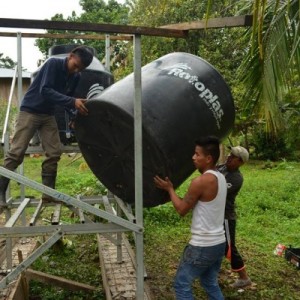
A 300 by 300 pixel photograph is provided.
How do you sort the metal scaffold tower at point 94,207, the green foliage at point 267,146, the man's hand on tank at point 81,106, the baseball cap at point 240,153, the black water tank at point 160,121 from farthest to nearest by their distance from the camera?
the green foliage at point 267,146 < the baseball cap at point 240,153 < the man's hand on tank at point 81,106 < the black water tank at point 160,121 < the metal scaffold tower at point 94,207

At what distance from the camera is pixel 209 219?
341cm

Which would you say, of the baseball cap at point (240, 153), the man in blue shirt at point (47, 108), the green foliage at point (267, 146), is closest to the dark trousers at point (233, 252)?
the baseball cap at point (240, 153)

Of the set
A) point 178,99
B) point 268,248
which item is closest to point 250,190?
point 268,248

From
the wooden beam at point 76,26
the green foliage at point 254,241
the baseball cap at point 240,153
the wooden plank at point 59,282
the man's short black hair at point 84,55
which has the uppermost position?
the wooden beam at point 76,26

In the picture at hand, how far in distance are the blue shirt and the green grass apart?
1.82 metres

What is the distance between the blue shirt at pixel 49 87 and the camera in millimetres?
4095

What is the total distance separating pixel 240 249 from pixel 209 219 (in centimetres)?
318

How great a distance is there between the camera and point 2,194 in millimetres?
4375

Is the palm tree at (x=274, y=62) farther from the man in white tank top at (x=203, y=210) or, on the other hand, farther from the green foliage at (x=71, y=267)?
the green foliage at (x=71, y=267)

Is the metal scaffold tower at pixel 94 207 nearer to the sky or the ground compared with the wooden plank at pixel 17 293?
nearer to the sky

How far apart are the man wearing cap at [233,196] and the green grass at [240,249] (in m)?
0.19

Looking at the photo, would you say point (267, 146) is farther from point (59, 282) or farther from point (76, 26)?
point (76, 26)

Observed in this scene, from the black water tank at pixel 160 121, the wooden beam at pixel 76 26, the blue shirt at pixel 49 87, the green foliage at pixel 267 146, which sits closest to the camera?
the wooden beam at pixel 76 26

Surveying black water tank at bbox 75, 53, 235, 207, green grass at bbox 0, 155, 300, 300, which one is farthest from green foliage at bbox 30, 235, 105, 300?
black water tank at bbox 75, 53, 235, 207
